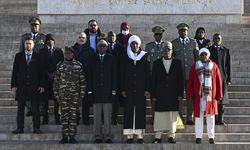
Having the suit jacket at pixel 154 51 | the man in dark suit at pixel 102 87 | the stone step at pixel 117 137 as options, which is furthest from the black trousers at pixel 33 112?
the suit jacket at pixel 154 51

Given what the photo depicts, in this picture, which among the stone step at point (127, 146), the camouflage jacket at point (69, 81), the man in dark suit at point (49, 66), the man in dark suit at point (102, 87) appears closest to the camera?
the stone step at point (127, 146)

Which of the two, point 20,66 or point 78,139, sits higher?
point 20,66

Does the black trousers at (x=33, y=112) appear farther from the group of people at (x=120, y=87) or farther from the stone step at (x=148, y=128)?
the stone step at (x=148, y=128)

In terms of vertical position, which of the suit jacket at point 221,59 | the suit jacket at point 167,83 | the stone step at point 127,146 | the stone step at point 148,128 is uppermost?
the suit jacket at point 221,59

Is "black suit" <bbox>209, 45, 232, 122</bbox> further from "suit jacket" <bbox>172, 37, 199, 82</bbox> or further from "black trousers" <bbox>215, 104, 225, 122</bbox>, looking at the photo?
"suit jacket" <bbox>172, 37, 199, 82</bbox>

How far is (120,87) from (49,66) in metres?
1.60

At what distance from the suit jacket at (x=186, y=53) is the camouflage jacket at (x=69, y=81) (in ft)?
7.11

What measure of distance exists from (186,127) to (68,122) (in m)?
2.42

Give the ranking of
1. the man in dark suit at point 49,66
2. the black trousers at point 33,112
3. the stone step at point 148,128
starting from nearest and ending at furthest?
the black trousers at point 33,112 < the stone step at point 148,128 < the man in dark suit at point 49,66

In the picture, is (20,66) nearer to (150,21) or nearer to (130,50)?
(130,50)

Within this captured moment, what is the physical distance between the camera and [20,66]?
432 inches

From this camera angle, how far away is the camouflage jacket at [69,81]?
10.4 meters

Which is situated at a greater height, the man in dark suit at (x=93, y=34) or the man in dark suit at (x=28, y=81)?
the man in dark suit at (x=93, y=34)

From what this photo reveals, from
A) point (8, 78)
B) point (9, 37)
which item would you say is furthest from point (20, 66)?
point (9, 37)
